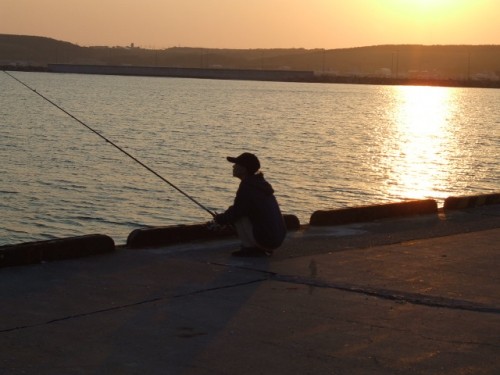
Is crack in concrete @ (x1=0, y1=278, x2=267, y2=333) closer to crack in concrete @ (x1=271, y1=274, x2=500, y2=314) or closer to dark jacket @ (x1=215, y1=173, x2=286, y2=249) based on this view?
crack in concrete @ (x1=271, y1=274, x2=500, y2=314)

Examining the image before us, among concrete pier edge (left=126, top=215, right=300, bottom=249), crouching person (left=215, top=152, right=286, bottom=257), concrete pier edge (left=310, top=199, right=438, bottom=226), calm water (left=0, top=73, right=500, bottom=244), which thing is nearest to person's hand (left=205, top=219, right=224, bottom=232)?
crouching person (left=215, top=152, right=286, bottom=257)

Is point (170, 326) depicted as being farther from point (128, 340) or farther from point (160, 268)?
point (160, 268)

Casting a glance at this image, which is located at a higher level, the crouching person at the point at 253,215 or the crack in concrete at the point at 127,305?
the crouching person at the point at 253,215

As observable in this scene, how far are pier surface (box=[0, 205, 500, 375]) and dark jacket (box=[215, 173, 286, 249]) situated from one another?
21 cm

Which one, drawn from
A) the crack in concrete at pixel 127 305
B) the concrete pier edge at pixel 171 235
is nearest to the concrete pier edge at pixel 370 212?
the concrete pier edge at pixel 171 235

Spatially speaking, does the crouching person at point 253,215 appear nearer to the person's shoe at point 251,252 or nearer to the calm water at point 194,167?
the person's shoe at point 251,252

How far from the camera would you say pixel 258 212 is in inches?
350

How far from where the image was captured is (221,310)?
23.1ft

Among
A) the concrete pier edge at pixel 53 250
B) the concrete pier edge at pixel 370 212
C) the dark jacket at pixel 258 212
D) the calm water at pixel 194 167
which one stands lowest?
the calm water at pixel 194 167

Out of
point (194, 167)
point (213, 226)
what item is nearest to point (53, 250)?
point (213, 226)

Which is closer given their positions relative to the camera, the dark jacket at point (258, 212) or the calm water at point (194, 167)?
the dark jacket at point (258, 212)

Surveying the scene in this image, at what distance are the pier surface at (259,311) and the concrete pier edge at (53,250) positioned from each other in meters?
0.11

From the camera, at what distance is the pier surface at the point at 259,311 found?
588 cm

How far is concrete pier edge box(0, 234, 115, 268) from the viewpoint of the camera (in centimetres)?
826
